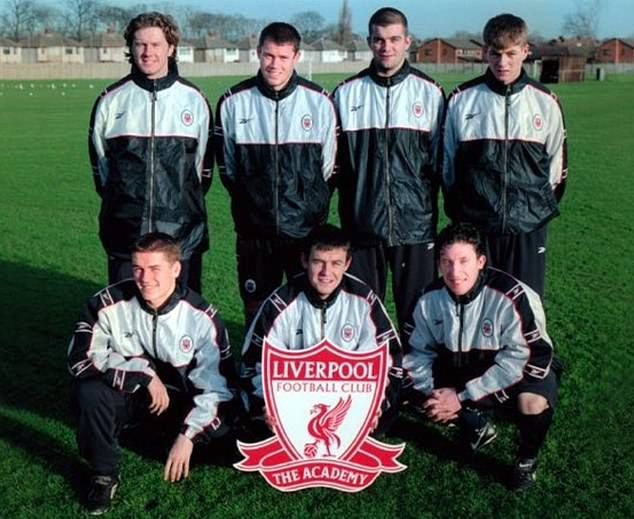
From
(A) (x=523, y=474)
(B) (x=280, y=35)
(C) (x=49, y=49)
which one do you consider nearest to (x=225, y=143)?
(B) (x=280, y=35)

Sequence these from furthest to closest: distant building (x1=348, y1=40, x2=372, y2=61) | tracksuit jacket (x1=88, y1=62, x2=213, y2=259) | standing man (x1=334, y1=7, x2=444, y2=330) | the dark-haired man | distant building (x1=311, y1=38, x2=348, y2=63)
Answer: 1. distant building (x1=348, y1=40, x2=372, y2=61)
2. distant building (x1=311, y1=38, x2=348, y2=63)
3. standing man (x1=334, y1=7, x2=444, y2=330)
4. tracksuit jacket (x1=88, y1=62, x2=213, y2=259)
5. the dark-haired man

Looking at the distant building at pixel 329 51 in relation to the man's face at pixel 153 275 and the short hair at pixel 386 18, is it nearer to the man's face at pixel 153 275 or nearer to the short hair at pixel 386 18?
the short hair at pixel 386 18

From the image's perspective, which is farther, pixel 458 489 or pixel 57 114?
pixel 57 114

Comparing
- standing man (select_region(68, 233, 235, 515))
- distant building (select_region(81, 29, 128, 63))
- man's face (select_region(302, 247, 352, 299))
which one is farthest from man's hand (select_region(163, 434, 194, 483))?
distant building (select_region(81, 29, 128, 63))

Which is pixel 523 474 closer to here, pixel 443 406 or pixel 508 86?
pixel 443 406

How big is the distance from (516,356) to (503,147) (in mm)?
1204

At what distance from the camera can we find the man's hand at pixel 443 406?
3.97 m

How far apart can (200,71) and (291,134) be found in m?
64.6

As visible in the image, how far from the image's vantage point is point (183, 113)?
445 centimetres

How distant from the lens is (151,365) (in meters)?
4.05

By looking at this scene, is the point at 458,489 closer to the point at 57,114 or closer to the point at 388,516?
the point at 388,516

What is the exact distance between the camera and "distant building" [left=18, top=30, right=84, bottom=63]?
337 feet

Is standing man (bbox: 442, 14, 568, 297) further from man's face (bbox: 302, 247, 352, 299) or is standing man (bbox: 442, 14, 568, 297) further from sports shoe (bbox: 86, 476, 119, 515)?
sports shoe (bbox: 86, 476, 119, 515)

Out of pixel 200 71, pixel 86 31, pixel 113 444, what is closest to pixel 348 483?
pixel 113 444
